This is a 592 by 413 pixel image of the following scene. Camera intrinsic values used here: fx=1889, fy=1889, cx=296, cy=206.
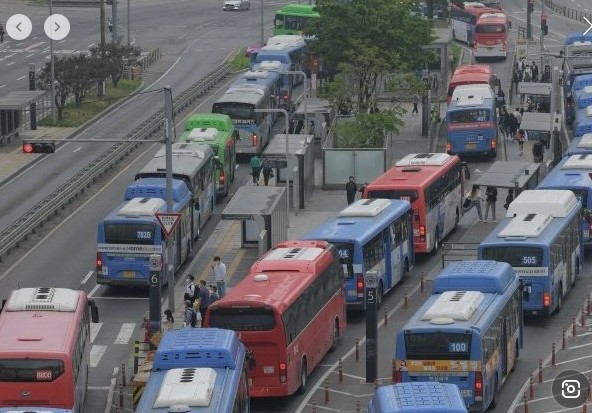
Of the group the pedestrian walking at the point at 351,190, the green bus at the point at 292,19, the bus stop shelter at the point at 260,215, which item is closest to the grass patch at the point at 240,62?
the green bus at the point at 292,19

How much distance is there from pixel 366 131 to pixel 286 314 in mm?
40864

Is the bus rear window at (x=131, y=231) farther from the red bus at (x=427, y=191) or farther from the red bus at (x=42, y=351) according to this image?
the red bus at (x=42, y=351)

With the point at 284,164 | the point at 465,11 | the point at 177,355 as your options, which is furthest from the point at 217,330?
the point at 465,11

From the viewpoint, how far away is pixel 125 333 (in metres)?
60.0

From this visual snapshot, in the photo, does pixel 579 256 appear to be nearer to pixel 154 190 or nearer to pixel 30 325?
pixel 154 190

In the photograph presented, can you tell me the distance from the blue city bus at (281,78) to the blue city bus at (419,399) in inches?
2647

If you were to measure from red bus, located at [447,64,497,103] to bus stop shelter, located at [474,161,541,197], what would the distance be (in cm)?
2599

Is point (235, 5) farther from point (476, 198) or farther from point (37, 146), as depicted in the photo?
point (37, 146)

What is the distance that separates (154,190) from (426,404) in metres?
31.3

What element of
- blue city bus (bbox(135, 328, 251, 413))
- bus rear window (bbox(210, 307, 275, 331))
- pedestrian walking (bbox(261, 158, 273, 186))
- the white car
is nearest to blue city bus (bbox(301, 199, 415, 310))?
bus rear window (bbox(210, 307, 275, 331))

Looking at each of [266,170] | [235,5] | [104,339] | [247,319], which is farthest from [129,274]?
[235,5]

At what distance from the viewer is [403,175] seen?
7094cm

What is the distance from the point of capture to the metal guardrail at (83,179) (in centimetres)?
7319

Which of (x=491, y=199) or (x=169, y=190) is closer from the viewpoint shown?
(x=169, y=190)
